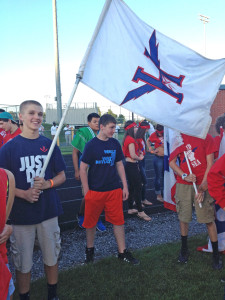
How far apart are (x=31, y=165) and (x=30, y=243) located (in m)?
0.74

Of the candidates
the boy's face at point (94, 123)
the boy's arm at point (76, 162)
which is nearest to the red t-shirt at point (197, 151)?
the boy's face at point (94, 123)

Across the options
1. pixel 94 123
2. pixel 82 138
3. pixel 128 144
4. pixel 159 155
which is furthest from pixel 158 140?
pixel 82 138

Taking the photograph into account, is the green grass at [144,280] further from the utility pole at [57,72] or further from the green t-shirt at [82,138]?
the utility pole at [57,72]

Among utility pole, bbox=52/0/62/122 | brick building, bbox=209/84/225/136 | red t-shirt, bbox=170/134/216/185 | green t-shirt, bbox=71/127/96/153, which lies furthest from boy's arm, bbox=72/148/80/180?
brick building, bbox=209/84/225/136

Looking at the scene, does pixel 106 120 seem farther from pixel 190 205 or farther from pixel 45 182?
pixel 190 205

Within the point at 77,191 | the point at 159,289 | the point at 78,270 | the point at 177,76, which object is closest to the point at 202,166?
the point at 177,76

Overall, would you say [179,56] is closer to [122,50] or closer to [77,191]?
[122,50]

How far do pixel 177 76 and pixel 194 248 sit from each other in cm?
253

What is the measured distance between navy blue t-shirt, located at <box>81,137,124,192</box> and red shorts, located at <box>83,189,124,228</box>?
75mm

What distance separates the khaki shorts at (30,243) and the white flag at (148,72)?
141 cm

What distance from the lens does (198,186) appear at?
12.1ft

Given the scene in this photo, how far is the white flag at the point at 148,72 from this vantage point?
287 centimetres

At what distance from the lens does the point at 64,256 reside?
13.4 ft

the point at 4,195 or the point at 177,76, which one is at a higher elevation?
the point at 177,76
